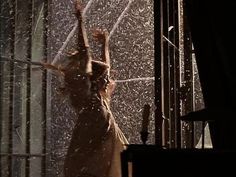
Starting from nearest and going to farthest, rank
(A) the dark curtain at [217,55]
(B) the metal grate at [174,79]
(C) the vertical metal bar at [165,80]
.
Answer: (A) the dark curtain at [217,55], (B) the metal grate at [174,79], (C) the vertical metal bar at [165,80]

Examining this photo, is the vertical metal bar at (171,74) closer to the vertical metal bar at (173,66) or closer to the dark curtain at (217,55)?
the vertical metal bar at (173,66)

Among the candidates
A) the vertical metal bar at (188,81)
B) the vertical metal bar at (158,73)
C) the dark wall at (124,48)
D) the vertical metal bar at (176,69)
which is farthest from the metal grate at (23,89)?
the vertical metal bar at (188,81)

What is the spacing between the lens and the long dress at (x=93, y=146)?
3.59 m

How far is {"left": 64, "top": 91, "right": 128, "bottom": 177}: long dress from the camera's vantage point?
3.59 m

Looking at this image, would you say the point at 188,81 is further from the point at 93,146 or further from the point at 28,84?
the point at 28,84

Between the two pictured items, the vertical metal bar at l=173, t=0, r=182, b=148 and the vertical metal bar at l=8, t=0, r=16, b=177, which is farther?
the vertical metal bar at l=173, t=0, r=182, b=148

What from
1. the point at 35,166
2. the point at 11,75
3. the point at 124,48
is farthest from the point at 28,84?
the point at 124,48

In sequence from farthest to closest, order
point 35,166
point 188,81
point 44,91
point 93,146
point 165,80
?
point 188,81, point 44,91, point 35,166, point 165,80, point 93,146

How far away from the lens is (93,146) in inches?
145

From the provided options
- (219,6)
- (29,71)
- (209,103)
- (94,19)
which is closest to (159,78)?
(209,103)

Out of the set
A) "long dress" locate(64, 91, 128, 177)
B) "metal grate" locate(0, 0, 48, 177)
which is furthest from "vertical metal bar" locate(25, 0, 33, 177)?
"long dress" locate(64, 91, 128, 177)

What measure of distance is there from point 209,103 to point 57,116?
55.0 inches

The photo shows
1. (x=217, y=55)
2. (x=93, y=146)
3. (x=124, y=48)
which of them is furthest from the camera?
(x=124, y=48)

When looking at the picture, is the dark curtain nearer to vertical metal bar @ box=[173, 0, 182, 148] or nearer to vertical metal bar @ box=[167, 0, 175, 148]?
vertical metal bar @ box=[167, 0, 175, 148]
